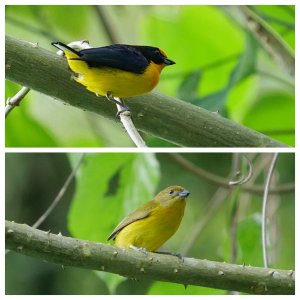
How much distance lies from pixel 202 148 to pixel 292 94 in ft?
1.19

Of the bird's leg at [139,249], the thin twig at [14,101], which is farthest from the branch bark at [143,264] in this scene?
the thin twig at [14,101]

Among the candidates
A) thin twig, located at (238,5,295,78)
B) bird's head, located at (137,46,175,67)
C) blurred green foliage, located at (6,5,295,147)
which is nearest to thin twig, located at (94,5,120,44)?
blurred green foliage, located at (6,5,295,147)

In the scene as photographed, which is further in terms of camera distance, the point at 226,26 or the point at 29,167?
the point at 226,26

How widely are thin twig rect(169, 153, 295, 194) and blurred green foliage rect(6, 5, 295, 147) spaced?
78 millimetres

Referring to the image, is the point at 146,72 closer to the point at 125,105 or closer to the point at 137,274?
the point at 125,105

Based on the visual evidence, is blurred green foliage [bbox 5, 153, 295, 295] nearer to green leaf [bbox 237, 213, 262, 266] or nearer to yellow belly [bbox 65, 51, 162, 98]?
green leaf [bbox 237, 213, 262, 266]

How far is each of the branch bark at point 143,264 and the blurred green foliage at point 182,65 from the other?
245mm

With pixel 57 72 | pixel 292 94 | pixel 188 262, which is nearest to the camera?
pixel 57 72

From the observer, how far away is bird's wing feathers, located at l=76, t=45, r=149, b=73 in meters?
1.46

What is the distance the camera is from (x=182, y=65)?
1.84 metres

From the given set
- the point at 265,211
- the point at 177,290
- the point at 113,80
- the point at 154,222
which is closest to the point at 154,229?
the point at 154,222

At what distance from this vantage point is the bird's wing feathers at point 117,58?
57.5 inches

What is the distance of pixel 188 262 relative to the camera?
5.11 feet
